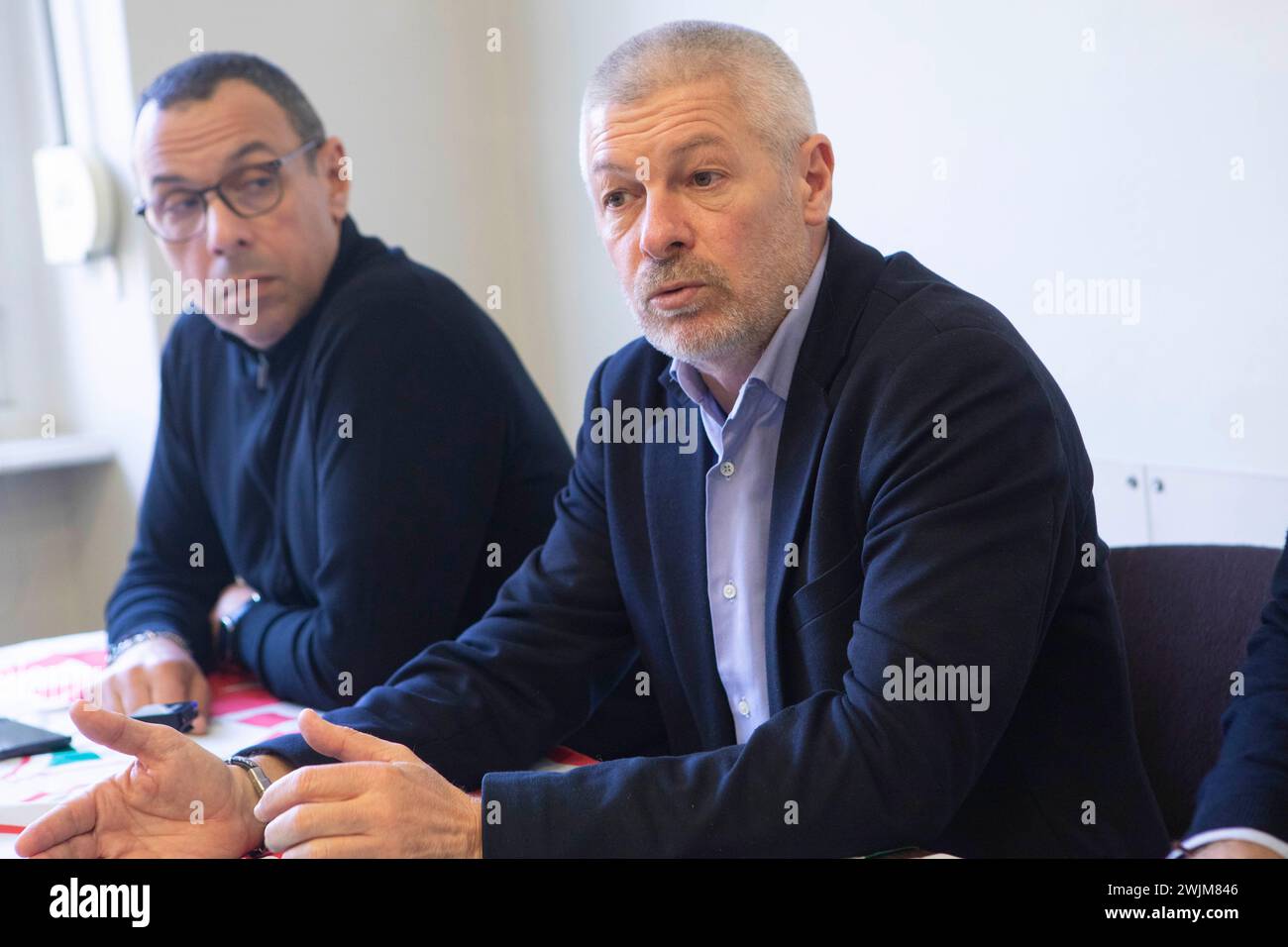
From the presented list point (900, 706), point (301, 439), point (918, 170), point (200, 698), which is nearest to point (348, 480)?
point (301, 439)

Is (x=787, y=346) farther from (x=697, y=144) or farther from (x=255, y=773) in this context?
(x=255, y=773)

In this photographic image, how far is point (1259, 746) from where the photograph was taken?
1.14m

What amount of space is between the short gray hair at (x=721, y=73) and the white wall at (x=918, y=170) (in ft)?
2.69

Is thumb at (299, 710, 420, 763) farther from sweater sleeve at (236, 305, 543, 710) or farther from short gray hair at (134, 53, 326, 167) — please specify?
short gray hair at (134, 53, 326, 167)

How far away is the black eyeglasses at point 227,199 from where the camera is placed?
6.31 feet

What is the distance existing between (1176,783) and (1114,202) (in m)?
1.00

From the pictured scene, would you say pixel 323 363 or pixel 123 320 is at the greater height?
pixel 123 320

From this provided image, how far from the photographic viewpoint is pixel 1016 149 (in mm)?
2191

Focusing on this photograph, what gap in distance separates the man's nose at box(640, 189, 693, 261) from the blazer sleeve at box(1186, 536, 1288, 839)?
0.64m

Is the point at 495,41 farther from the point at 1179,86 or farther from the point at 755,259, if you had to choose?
the point at 755,259

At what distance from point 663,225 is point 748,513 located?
30 cm

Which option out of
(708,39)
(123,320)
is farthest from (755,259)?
(123,320)

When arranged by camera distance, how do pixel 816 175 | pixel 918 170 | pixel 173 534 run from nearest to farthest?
pixel 816 175, pixel 173 534, pixel 918 170

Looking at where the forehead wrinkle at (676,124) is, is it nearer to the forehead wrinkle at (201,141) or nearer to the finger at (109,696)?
the forehead wrinkle at (201,141)
